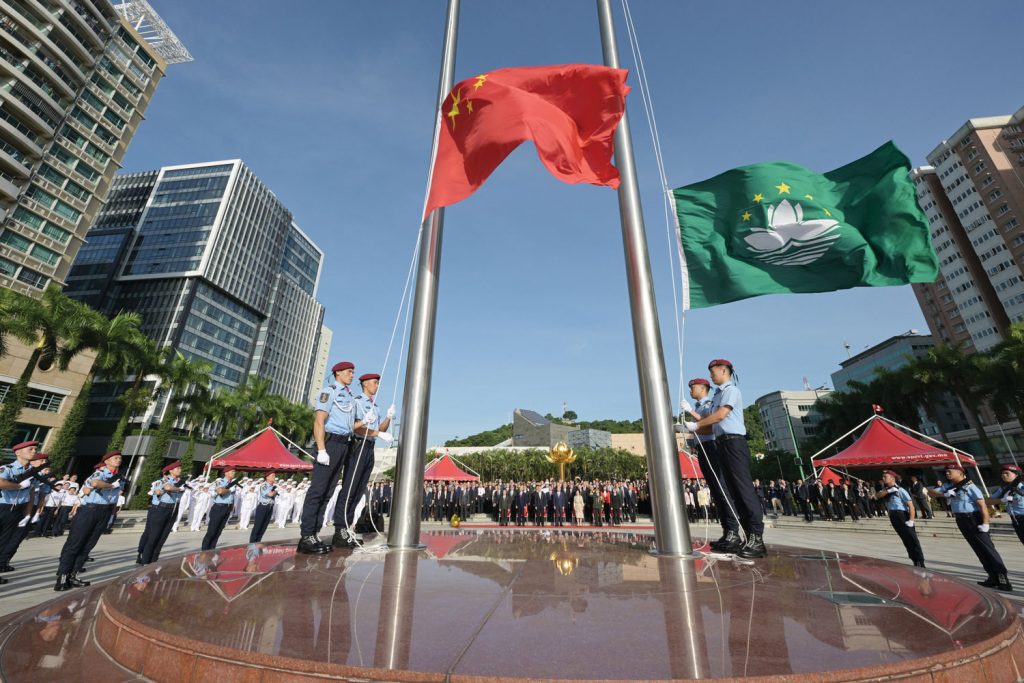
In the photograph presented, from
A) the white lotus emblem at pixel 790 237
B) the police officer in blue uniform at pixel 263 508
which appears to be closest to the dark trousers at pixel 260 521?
the police officer in blue uniform at pixel 263 508

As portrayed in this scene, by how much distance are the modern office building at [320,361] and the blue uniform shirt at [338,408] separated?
119728mm

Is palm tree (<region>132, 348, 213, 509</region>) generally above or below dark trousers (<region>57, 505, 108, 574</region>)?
above

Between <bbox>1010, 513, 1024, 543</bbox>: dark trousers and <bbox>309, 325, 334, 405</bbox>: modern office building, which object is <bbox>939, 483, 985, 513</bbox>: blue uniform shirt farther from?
<bbox>309, 325, 334, 405</bbox>: modern office building

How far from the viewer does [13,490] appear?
23.8ft

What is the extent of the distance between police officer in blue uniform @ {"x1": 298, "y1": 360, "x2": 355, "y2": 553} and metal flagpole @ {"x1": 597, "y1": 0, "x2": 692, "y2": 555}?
12.4 ft

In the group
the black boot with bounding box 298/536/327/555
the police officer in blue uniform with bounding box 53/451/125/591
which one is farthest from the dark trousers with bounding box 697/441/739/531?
the police officer in blue uniform with bounding box 53/451/125/591

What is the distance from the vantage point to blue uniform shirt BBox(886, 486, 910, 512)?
8484mm

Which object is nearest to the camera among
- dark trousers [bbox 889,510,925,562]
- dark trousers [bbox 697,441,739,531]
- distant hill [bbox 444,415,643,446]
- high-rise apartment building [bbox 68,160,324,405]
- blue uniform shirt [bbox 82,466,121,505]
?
dark trousers [bbox 697,441,739,531]

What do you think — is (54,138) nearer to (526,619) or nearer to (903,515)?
(526,619)

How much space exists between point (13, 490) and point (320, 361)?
124979 mm

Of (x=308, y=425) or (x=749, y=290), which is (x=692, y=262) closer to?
(x=749, y=290)

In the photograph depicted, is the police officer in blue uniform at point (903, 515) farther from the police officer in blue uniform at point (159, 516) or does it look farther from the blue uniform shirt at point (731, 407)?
the police officer in blue uniform at point (159, 516)

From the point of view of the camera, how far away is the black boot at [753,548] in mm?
5242

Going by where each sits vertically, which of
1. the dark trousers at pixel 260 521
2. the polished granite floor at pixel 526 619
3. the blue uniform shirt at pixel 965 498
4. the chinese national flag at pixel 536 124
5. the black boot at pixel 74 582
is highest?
the chinese national flag at pixel 536 124
